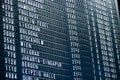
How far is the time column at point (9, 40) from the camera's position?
16057 cm

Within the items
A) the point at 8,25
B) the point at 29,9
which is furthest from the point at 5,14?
the point at 29,9

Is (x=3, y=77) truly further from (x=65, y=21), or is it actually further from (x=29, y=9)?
(x=65, y=21)

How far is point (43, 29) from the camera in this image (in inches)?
7175

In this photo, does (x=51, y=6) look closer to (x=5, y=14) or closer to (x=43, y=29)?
(x=43, y=29)

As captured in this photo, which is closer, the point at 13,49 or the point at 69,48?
the point at 13,49

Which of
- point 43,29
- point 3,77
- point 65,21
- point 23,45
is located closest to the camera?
point 3,77

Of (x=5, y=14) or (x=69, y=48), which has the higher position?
(x=5, y=14)

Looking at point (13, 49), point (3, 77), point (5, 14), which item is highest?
point (5, 14)

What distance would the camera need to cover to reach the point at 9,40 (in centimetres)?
16375

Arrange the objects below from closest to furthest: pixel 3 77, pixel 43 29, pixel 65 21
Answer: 1. pixel 3 77
2. pixel 43 29
3. pixel 65 21

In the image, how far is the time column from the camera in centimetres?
16057

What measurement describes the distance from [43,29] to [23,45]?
1662cm

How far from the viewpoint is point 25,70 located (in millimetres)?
166750

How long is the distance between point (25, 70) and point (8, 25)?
18592mm
